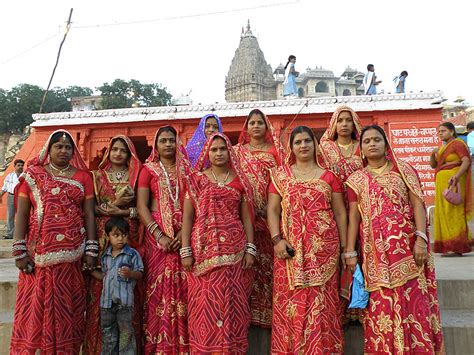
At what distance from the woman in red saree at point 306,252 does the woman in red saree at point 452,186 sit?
275cm

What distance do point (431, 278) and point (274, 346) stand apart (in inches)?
42.5

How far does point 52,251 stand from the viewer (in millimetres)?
2617

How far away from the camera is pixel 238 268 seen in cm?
255

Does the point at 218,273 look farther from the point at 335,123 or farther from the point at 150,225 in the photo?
the point at 335,123

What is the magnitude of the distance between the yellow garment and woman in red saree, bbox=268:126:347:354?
2773mm

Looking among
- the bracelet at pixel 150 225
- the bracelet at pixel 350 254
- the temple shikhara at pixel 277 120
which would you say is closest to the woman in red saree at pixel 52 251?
the bracelet at pixel 150 225

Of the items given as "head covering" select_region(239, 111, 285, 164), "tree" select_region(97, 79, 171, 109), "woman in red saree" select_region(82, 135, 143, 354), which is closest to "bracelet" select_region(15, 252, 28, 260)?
"woman in red saree" select_region(82, 135, 143, 354)

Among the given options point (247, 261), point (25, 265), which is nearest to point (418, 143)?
point (247, 261)

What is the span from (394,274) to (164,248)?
4.89 ft

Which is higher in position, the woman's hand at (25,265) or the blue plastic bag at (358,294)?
the woman's hand at (25,265)

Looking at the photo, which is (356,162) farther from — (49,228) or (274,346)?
(49,228)

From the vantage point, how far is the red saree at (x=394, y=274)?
230 centimetres

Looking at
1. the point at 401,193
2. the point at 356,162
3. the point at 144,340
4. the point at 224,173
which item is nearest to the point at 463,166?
the point at 356,162

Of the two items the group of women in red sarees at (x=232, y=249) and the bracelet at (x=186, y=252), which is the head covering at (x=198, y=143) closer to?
the group of women in red sarees at (x=232, y=249)
